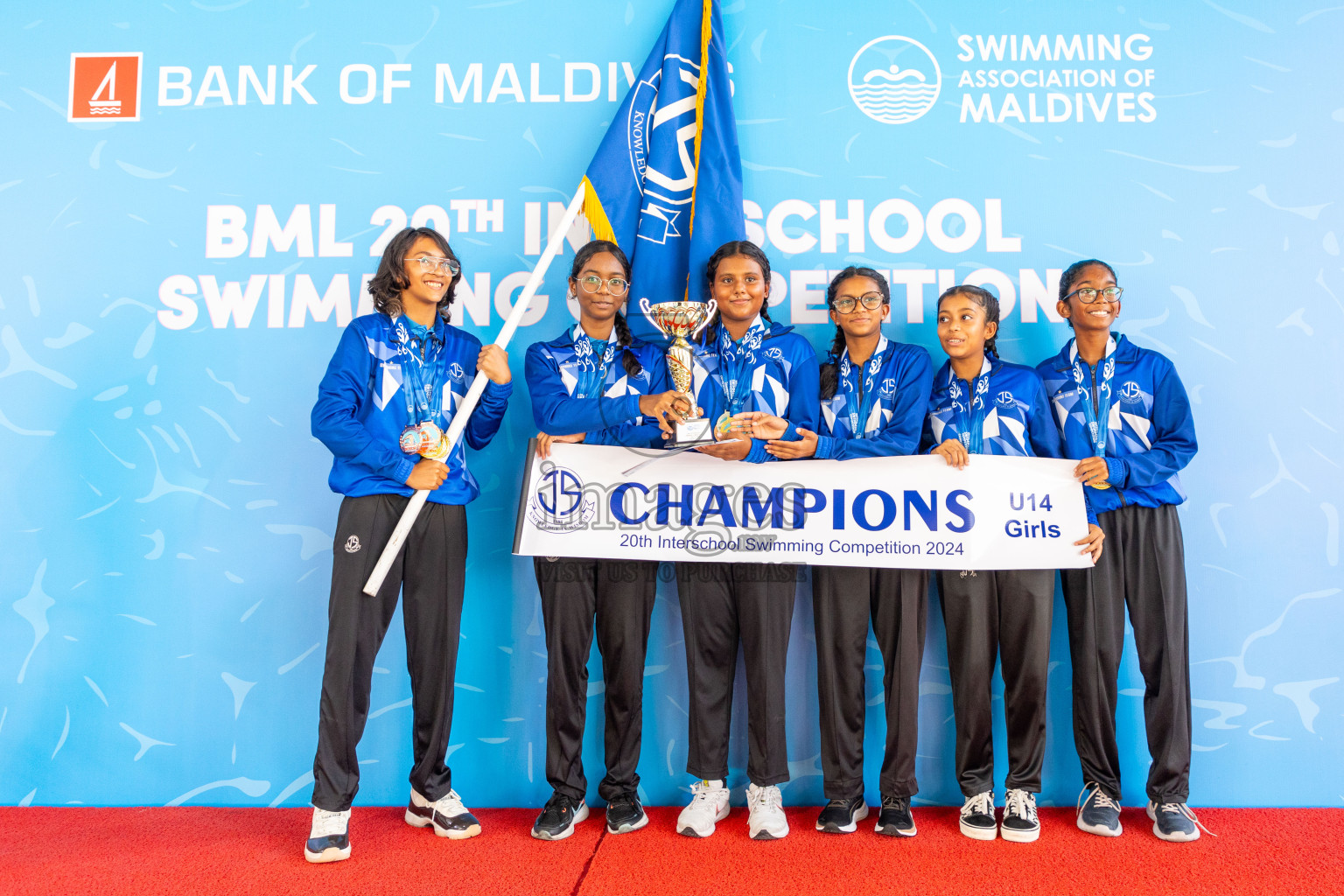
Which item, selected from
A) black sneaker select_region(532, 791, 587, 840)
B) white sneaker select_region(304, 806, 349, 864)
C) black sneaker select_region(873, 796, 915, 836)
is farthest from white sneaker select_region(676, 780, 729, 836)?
white sneaker select_region(304, 806, 349, 864)

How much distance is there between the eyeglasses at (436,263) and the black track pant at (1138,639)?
7.57 ft

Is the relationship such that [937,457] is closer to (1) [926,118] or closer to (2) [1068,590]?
(2) [1068,590]

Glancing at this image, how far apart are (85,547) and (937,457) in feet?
10.3

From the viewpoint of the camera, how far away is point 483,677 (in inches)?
117

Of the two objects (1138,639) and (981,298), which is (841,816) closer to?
(1138,639)

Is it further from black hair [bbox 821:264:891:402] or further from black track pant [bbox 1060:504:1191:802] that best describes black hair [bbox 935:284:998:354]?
black track pant [bbox 1060:504:1191:802]

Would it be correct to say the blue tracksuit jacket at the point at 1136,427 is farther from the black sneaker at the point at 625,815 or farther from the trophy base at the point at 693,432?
the black sneaker at the point at 625,815

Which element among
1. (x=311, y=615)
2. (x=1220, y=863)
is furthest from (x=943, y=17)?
(x=311, y=615)

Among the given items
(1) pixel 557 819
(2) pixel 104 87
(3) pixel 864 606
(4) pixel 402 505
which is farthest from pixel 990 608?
(2) pixel 104 87

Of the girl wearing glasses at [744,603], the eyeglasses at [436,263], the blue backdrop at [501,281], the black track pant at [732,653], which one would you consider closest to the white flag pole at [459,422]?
the eyeglasses at [436,263]

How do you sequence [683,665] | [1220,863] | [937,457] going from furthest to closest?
[683,665] < [937,457] < [1220,863]

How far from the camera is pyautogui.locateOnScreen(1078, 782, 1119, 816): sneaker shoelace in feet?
8.56

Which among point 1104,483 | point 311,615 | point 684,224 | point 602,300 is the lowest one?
point 311,615

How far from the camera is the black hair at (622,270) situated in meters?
2.72
